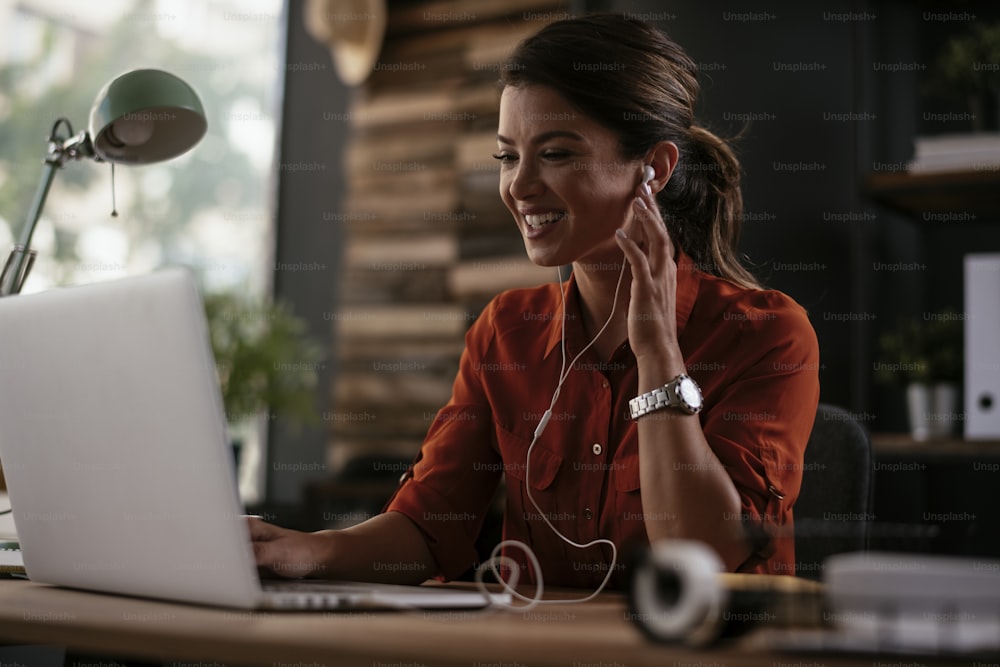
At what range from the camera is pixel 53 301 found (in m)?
1.01

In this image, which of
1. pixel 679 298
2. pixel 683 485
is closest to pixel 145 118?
pixel 679 298

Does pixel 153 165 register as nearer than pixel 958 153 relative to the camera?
No

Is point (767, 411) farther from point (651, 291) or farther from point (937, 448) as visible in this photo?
point (937, 448)

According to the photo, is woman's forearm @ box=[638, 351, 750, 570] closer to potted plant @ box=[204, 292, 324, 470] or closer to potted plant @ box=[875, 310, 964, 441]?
potted plant @ box=[875, 310, 964, 441]

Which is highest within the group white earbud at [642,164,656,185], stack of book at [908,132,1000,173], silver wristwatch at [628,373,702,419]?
stack of book at [908,132,1000,173]

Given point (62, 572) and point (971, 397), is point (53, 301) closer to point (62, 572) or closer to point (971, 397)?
point (62, 572)

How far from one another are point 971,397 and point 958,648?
1.88m

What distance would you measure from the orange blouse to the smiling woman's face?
115 mm

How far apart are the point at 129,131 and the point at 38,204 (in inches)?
6.7

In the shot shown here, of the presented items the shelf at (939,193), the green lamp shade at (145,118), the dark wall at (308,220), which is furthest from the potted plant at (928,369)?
the dark wall at (308,220)

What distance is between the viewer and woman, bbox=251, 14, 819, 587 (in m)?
1.39

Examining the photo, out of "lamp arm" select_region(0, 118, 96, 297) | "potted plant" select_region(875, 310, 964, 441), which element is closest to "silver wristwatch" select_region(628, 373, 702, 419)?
"lamp arm" select_region(0, 118, 96, 297)

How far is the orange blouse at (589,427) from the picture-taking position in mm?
1447

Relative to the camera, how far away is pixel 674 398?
1354mm
